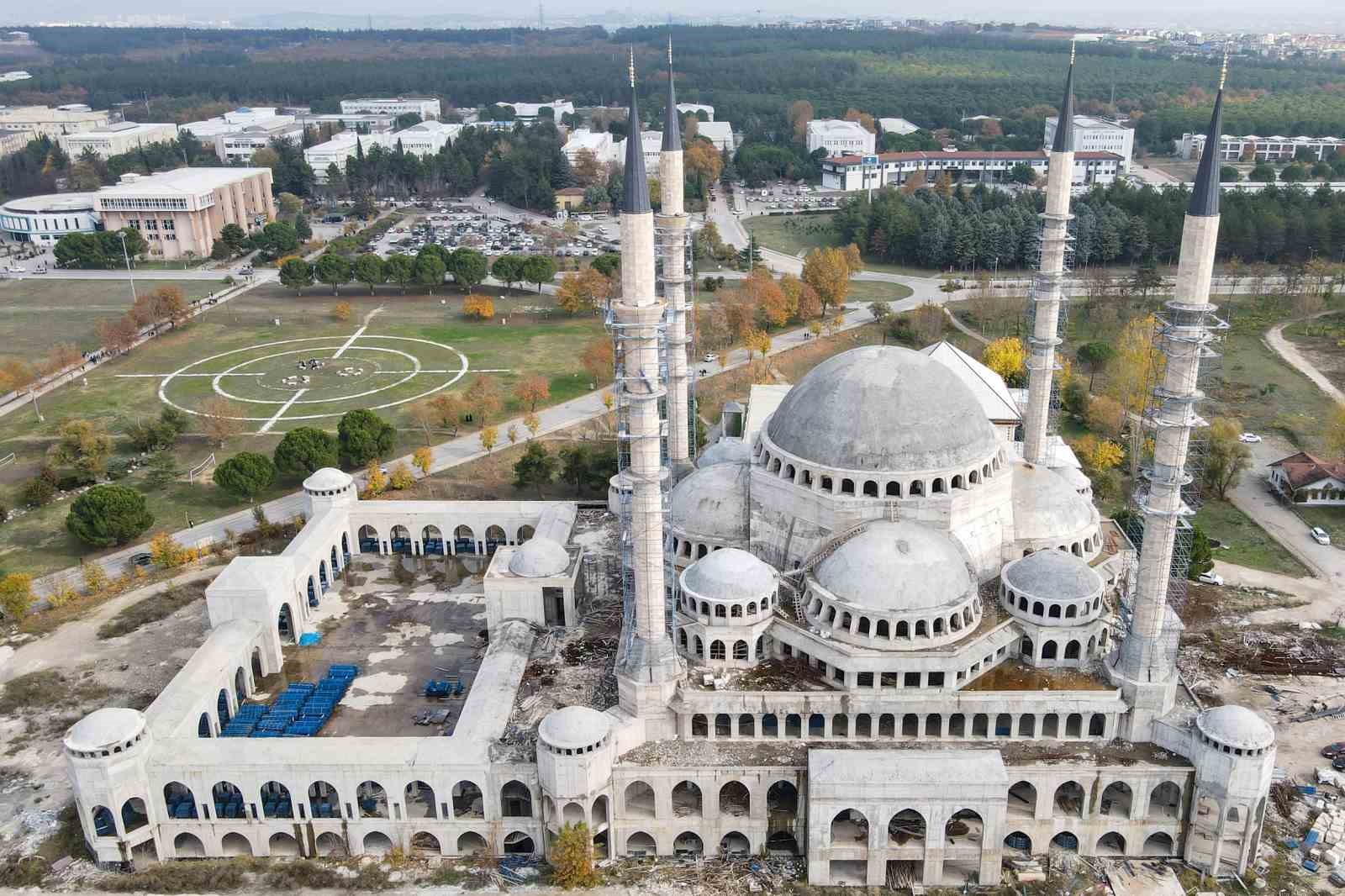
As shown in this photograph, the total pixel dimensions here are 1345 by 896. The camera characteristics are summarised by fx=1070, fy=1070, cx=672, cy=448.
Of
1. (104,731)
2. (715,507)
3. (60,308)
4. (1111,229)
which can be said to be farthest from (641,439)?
(60,308)

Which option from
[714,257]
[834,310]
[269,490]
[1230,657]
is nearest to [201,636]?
[269,490]

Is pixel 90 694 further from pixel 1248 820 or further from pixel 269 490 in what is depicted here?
pixel 1248 820

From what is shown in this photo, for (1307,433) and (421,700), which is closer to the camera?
(421,700)

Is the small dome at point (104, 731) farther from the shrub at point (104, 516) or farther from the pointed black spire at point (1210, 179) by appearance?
the pointed black spire at point (1210, 179)

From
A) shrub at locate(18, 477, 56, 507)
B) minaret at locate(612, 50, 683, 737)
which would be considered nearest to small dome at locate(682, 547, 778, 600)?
minaret at locate(612, 50, 683, 737)

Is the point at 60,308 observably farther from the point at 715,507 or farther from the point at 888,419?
the point at 888,419

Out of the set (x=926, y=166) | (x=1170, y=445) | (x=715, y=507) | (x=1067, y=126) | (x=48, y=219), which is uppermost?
(x=1067, y=126)
